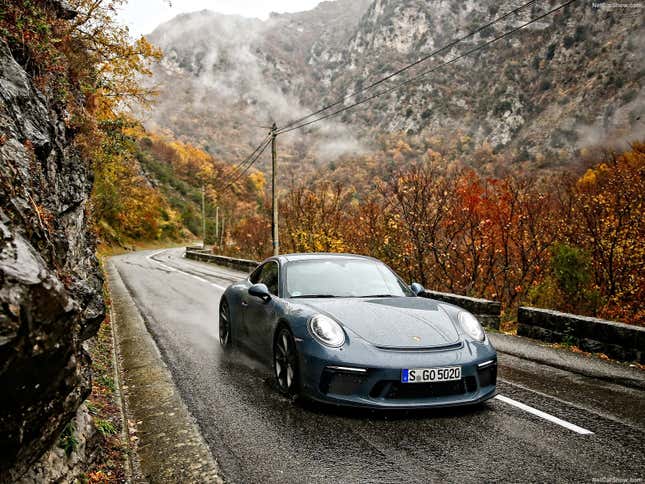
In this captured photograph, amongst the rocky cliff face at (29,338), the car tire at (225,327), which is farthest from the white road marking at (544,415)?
the car tire at (225,327)

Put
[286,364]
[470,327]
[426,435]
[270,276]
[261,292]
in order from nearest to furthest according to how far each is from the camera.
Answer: [426,435] < [470,327] < [286,364] < [261,292] < [270,276]

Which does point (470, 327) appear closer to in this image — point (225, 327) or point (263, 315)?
point (263, 315)

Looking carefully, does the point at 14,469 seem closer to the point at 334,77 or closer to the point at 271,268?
the point at 271,268

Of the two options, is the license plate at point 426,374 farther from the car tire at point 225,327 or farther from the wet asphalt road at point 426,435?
the car tire at point 225,327

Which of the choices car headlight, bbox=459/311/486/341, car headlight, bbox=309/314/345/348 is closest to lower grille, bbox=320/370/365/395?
car headlight, bbox=309/314/345/348

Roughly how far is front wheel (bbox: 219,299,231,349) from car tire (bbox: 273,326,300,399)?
2085mm

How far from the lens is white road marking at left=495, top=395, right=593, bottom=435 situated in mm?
4043

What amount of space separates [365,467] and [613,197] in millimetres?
9576

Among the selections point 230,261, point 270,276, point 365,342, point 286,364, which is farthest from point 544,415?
point 230,261

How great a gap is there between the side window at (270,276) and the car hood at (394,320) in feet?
2.52

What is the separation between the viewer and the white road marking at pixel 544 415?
4.04 m

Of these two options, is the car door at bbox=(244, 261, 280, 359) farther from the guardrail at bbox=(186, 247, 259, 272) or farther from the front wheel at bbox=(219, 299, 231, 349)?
the guardrail at bbox=(186, 247, 259, 272)

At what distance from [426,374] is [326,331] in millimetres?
912

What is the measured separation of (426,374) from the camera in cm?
414
